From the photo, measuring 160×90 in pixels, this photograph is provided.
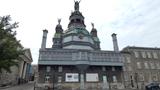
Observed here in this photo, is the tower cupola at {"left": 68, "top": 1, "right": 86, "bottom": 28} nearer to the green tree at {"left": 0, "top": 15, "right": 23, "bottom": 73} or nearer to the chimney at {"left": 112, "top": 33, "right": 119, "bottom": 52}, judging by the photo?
the chimney at {"left": 112, "top": 33, "right": 119, "bottom": 52}

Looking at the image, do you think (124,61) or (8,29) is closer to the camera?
(8,29)

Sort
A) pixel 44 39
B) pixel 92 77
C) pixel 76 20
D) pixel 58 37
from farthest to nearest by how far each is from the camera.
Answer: pixel 76 20 < pixel 58 37 < pixel 44 39 < pixel 92 77

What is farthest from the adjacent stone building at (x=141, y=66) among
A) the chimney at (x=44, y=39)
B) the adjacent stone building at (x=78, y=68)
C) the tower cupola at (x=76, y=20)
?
the chimney at (x=44, y=39)

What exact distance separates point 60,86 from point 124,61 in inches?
836

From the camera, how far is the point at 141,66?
46.9 meters

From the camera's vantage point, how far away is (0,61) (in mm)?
14836

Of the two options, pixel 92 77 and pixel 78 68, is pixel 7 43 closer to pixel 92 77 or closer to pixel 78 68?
pixel 78 68

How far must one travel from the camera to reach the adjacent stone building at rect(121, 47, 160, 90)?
44.1 m

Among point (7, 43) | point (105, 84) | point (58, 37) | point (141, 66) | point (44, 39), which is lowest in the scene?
point (105, 84)

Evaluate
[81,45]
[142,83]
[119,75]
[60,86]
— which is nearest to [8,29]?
[60,86]

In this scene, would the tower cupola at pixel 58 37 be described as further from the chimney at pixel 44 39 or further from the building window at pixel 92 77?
the building window at pixel 92 77

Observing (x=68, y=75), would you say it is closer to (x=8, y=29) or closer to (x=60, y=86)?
(x=60, y=86)

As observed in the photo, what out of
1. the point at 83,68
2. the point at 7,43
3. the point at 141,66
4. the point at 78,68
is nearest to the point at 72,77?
the point at 78,68

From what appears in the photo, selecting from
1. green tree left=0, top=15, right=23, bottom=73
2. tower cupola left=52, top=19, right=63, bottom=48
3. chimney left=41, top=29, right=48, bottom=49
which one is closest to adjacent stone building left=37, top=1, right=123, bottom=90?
chimney left=41, top=29, right=48, bottom=49
